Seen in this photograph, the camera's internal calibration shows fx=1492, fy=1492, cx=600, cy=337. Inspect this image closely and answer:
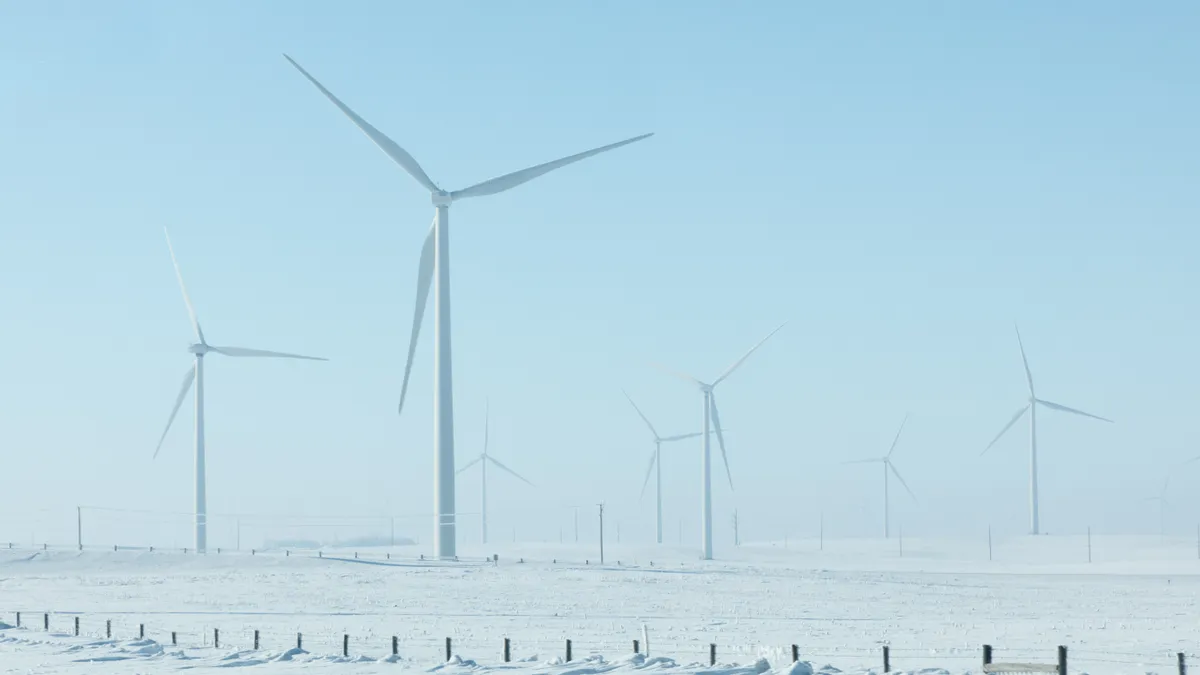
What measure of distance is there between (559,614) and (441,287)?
27.8 m

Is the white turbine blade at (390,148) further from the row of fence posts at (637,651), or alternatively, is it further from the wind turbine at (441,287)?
the row of fence posts at (637,651)

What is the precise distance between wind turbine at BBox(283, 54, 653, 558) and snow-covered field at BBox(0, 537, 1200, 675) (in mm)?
3263

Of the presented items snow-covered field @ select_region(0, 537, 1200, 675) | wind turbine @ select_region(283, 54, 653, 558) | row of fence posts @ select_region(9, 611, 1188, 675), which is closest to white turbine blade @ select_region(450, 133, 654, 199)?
wind turbine @ select_region(283, 54, 653, 558)

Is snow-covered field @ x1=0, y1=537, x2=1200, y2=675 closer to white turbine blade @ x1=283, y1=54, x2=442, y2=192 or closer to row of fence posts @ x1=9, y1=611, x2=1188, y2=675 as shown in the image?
row of fence posts @ x1=9, y1=611, x2=1188, y2=675

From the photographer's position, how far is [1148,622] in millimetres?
49594

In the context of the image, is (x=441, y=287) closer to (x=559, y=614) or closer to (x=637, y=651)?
(x=559, y=614)

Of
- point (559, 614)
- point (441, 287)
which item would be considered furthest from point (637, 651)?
point (441, 287)

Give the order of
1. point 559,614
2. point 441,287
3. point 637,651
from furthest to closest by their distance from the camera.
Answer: point 441,287 < point 559,614 < point 637,651

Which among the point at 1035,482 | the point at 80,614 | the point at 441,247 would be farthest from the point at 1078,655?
the point at 1035,482

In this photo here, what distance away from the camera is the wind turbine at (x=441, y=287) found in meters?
77.8

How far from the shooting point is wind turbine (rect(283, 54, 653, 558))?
7775cm

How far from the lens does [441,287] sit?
7844 centimetres

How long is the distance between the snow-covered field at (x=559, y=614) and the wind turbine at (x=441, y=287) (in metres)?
3.26

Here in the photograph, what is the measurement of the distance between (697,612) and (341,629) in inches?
583
